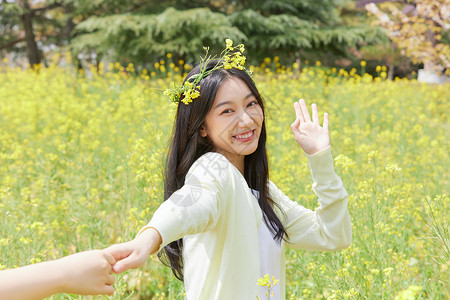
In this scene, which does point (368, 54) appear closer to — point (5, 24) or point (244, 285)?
point (5, 24)

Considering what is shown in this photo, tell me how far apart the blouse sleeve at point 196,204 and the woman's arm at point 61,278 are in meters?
0.14

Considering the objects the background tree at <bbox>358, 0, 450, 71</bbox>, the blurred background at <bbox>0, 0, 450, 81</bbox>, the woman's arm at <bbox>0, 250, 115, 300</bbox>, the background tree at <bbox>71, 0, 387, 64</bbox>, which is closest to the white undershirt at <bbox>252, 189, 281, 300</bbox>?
the woman's arm at <bbox>0, 250, 115, 300</bbox>

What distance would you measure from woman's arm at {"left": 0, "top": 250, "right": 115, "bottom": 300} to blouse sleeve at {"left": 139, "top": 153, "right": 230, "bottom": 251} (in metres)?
0.14

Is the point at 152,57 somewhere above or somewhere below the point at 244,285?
below

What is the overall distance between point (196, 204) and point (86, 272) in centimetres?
31

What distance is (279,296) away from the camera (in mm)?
1343

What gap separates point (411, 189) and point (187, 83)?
1.65 metres

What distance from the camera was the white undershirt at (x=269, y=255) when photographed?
1324 mm

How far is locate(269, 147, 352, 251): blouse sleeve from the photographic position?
1210mm

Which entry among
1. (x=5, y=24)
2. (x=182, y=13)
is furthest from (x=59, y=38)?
(x=182, y=13)

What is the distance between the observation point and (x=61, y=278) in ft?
2.50

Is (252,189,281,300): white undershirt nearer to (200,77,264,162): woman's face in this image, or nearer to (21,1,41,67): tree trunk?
(200,77,264,162): woman's face

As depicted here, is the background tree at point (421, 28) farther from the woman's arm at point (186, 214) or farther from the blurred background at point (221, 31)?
the woman's arm at point (186, 214)

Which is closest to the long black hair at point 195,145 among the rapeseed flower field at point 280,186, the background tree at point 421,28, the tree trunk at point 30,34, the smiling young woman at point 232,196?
the smiling young woman at point 232,196
